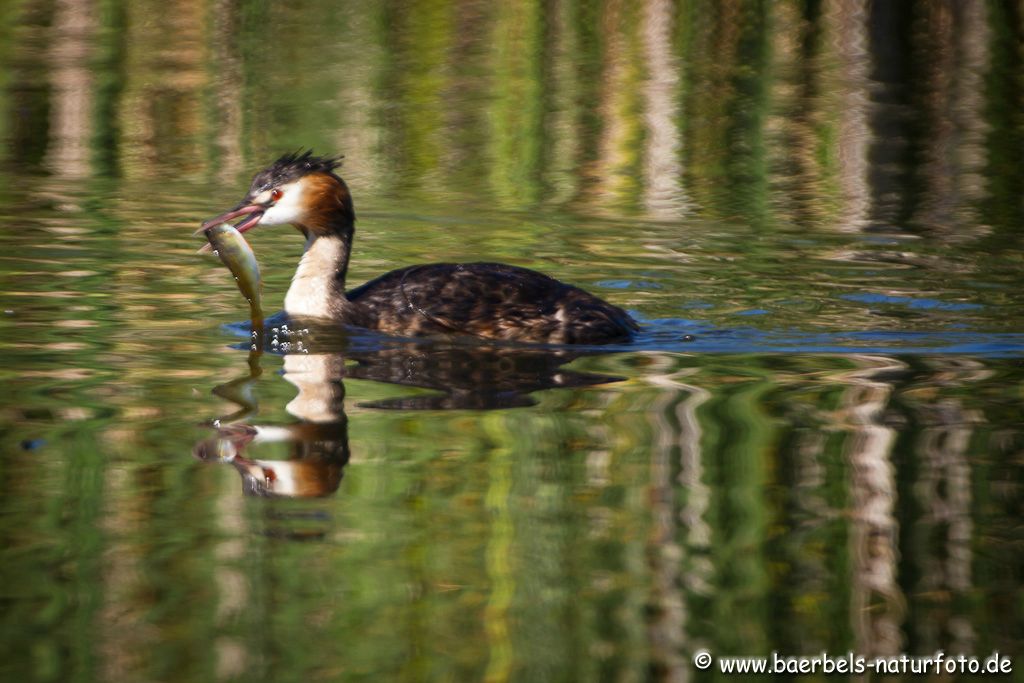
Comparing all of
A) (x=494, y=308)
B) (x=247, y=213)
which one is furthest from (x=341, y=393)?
(x=247, y=213)

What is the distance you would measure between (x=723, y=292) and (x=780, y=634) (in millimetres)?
5578

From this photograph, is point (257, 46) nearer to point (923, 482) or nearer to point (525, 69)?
point (525, 69)

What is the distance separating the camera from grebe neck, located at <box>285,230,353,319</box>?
32.2ft

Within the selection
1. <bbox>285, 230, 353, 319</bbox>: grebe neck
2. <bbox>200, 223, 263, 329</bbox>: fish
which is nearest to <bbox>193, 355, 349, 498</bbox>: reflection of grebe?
<bbox>200, 223, 263, 329</bbox>: fish

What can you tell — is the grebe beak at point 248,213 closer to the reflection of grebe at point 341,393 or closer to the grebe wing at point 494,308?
the grebe wing at point 494,308

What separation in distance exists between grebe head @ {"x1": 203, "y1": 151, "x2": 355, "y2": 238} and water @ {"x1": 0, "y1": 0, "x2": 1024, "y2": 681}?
58 centimetres

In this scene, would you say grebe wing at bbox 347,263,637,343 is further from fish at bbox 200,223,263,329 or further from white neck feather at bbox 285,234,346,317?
fish at bbox 200,223,263,329

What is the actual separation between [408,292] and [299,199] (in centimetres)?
87

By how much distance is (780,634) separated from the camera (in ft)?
17.1

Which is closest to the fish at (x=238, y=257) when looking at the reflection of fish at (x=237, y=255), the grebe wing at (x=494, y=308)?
the reflection of fish at (x=237, y=255)

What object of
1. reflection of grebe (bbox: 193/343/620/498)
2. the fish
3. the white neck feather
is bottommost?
reflection of grebe (bbox: 193/343/620/498)

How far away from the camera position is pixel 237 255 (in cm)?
921

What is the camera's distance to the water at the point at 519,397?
5289mm

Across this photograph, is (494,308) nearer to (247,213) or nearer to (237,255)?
(237,255)
